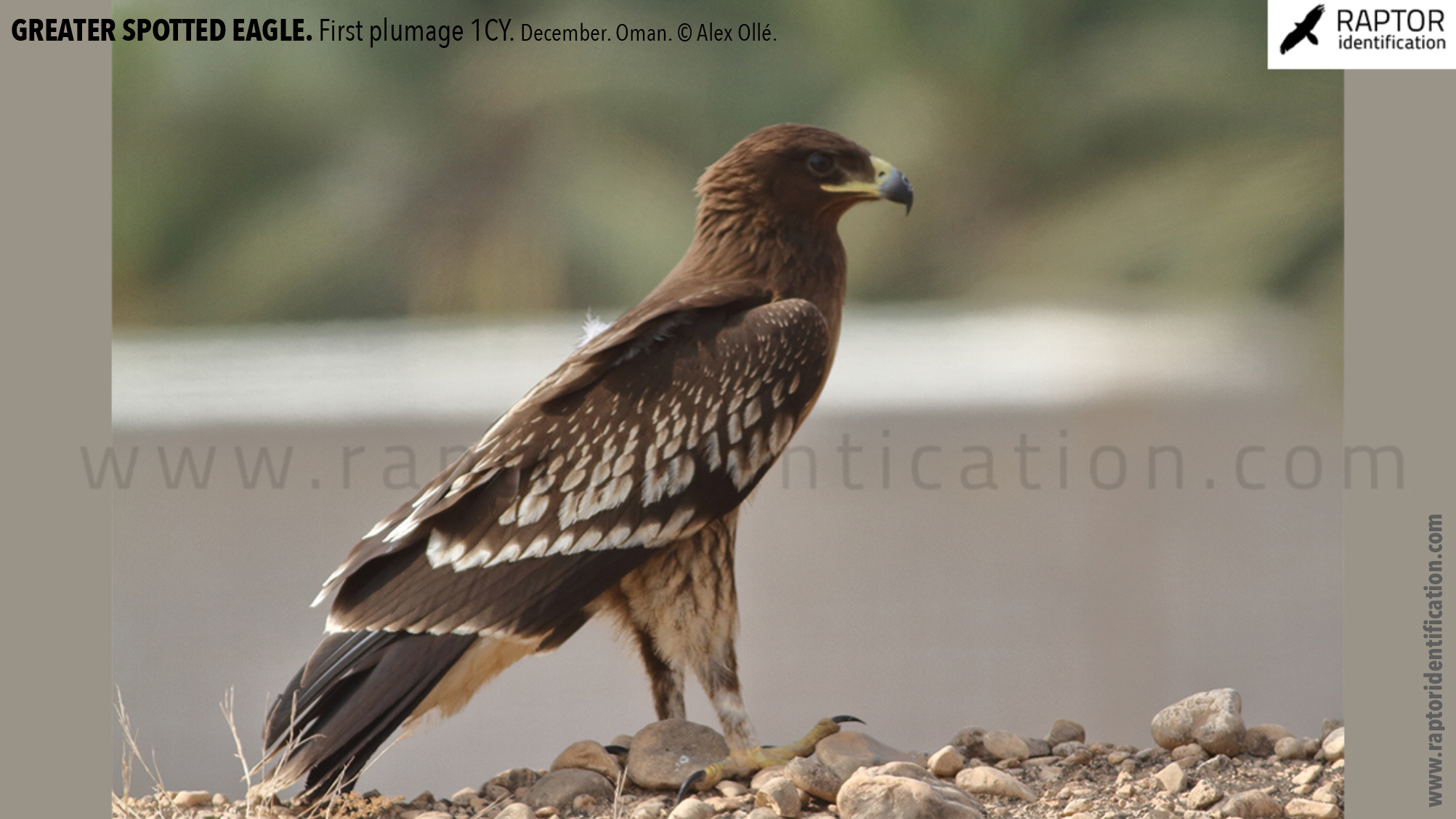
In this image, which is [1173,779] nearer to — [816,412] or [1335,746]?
[1335,746]

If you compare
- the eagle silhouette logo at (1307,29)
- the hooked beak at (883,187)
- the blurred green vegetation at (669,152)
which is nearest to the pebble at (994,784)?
the hooked beak at (883,187)

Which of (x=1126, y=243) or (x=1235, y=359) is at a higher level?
(x=1126, y=243)

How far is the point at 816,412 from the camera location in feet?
15.1

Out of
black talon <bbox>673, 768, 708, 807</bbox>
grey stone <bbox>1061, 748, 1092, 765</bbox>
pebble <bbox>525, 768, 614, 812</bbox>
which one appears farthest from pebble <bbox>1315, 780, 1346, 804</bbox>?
pebble <bbox>525, 768, 614, 812</bbox>

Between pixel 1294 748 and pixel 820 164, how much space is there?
2.01 meters

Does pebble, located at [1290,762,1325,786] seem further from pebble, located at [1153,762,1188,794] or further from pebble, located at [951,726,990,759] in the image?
pebble, located at [951,726,990,759]

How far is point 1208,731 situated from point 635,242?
9.06 ft

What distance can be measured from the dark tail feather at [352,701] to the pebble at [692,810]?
634 mm

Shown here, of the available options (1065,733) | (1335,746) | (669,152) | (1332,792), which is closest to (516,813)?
(1065,733)

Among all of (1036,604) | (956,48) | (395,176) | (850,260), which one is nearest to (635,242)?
(395,176)

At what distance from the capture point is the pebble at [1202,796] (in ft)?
9.43

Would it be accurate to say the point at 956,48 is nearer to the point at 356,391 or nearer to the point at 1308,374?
the point at 1308,374

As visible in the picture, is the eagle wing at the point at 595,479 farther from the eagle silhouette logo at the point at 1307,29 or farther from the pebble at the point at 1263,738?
the eagle silhouette logo at the point at 1307,29

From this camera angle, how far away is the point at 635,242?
15.8 ft
